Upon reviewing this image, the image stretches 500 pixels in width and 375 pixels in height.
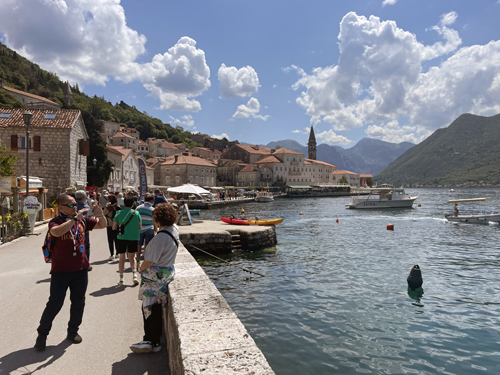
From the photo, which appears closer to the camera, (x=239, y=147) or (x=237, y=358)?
(x=237, y=358)

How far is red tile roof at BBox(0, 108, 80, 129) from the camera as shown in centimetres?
2523

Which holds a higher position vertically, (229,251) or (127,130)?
(127,130)

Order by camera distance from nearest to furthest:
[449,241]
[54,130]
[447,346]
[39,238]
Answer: [447,346] → [39,238] → [449,241] → [54,130]

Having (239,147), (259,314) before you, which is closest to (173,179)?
(239,147)

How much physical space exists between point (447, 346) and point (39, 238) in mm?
13632

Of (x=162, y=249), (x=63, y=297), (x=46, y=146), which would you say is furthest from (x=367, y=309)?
(x=46, y=146)

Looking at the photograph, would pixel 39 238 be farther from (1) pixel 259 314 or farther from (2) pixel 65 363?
(2) pixel 65 363

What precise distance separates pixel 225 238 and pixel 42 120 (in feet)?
65.8

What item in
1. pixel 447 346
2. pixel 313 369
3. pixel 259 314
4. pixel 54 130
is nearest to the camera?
pixel 313 369

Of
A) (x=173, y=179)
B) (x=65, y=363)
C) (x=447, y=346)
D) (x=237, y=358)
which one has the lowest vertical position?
(x=447, y=346)

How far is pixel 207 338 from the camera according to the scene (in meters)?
2.98

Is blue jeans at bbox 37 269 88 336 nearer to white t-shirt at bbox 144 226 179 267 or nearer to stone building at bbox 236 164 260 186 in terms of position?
white t-shirt at bbox 144 226 179 267

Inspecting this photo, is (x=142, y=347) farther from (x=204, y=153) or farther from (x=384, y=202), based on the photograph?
(x=204, y=153)

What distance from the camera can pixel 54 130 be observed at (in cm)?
2530
